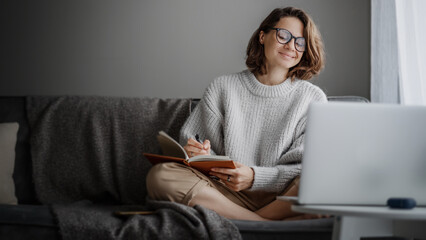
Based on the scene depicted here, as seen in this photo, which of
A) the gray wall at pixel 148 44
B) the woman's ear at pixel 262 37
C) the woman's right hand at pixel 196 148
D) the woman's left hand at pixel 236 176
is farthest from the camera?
the gray wall at pixel 148 44

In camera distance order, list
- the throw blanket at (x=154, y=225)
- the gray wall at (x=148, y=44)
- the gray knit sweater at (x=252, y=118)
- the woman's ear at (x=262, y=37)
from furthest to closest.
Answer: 1. the gray wall at (x=148, y=44)
2. the woman's ear at (x=262, y=37)
3. the gray knit sweater at (x=252, y=118)
4. the throw blanket at (x=154, y=225)

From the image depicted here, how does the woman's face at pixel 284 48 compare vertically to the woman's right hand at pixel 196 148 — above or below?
above

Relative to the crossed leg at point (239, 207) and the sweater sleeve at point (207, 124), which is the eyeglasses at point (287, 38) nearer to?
the sweater sleeve at point (207, 124)

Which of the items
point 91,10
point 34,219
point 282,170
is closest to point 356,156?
point 282,170

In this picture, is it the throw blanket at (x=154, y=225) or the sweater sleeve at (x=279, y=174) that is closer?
the throw blanket at (x=154, y=225)

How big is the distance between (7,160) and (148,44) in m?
1.29

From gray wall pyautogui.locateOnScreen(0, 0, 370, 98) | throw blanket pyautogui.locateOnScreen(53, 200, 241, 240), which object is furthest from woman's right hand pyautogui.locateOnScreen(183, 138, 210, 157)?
gray wall pyautogui.locateOnScreen(0, 0, 370, 98)

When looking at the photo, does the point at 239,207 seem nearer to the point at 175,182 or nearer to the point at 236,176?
the point at 236,176

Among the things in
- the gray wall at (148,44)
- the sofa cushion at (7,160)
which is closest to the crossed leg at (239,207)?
the sofa cushion at (7,160)

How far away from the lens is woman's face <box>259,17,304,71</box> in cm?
214

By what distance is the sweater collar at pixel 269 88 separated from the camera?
7.14ft

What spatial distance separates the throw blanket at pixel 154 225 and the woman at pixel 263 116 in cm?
20

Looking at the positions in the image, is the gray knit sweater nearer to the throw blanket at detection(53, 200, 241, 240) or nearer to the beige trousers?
the beige trousers

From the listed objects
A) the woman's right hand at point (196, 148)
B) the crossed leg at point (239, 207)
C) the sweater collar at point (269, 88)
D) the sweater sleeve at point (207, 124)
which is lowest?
the crossed leg at point (239, 207)
